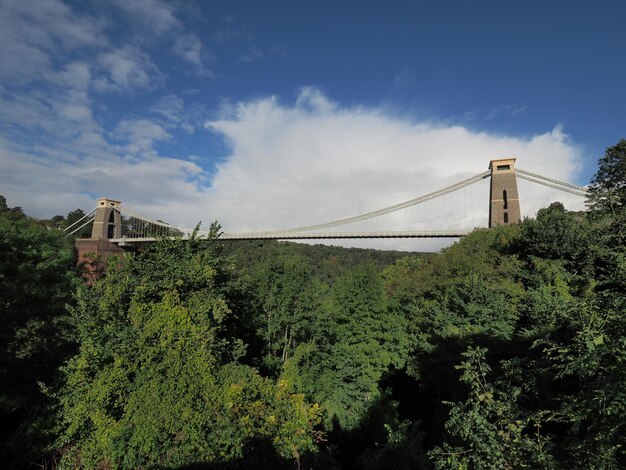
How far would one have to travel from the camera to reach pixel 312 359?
709 inches

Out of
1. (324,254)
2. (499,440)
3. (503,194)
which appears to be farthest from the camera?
(324,254)

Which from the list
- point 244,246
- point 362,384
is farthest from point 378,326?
point 244,246

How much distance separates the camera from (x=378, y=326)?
1839 centimetres

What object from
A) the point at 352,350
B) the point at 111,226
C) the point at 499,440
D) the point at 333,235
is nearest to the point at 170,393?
the point at 499,440

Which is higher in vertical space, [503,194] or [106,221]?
[503,194]

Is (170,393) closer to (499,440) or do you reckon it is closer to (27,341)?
(499,440)

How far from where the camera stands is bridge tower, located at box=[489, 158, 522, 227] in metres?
34.3

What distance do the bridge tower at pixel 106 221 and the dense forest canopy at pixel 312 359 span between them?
3638cm

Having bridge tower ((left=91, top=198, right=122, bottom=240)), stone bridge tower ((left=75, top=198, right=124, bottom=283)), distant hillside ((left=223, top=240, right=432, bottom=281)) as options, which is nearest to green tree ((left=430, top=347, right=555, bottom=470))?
stone bridge tower ((left=75, top=198, right=124, bottom=283))

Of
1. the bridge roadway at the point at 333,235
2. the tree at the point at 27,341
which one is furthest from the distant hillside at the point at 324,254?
the tree at the point at 27,341

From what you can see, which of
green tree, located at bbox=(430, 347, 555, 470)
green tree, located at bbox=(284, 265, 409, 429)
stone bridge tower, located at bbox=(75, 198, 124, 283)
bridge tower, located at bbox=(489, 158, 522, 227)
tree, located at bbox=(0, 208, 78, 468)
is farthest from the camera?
stone bridge tower, located at bbox=(75, 198, 124, 283)

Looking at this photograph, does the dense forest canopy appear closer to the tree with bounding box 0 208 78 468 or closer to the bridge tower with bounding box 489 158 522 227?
the tree with bounding box 0 208 78 468

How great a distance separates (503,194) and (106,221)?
183ft

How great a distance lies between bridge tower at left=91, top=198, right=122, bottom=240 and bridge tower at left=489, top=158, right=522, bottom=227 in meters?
53.4
